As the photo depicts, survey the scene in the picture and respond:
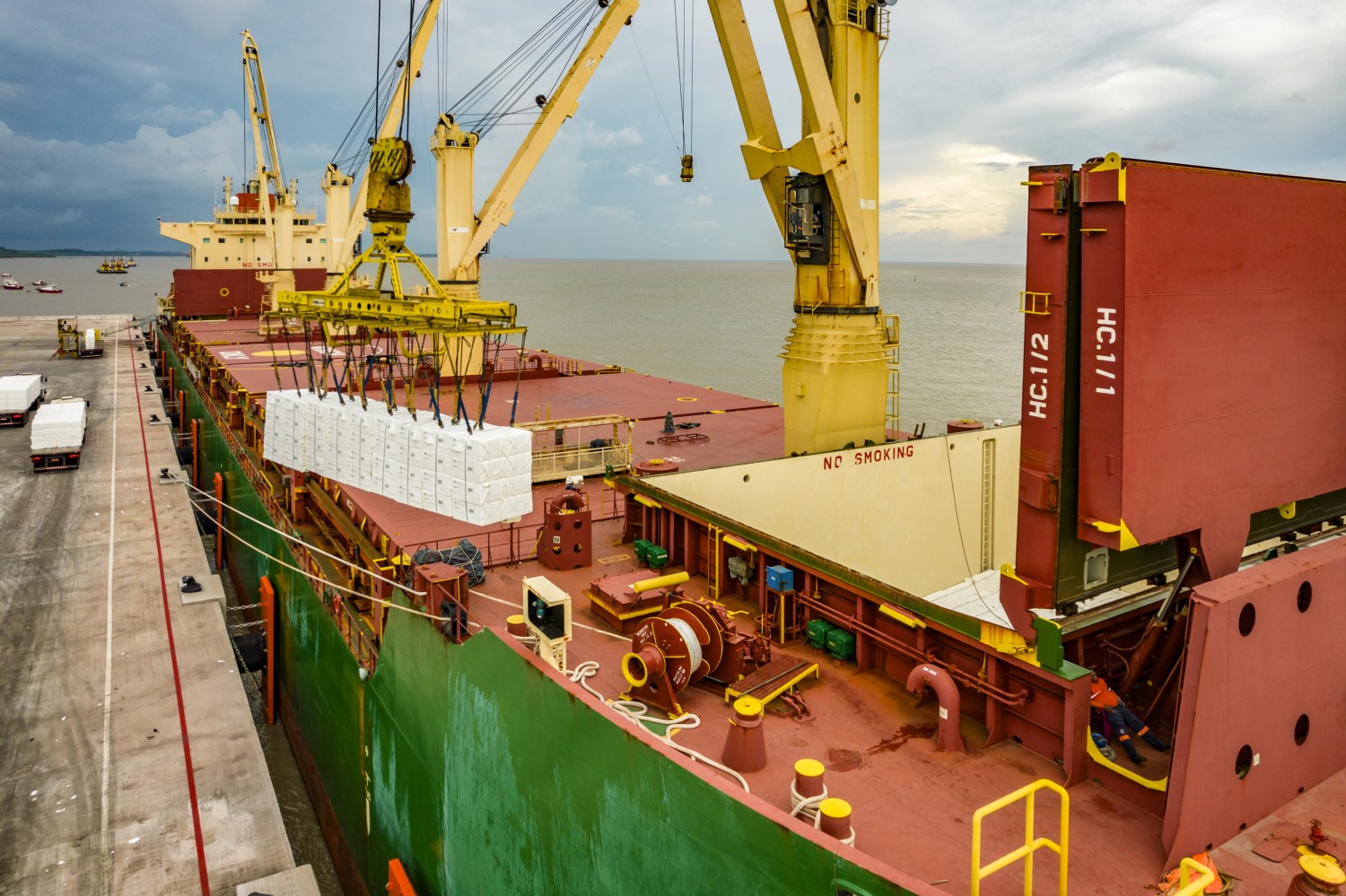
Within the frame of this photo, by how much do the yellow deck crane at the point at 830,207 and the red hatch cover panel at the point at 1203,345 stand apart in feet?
24.6

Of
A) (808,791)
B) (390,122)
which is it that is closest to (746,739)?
(808,791)

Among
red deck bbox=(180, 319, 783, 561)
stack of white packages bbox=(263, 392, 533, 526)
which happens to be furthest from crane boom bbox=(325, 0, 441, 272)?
stack of white packages bbox=(263, 392, 533, 526)

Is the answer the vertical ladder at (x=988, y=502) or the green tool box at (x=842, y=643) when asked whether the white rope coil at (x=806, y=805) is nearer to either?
the green tool box at (x=842, y=643)

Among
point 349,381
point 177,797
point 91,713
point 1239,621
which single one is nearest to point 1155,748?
point 1239,621

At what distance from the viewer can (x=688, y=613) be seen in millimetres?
8023

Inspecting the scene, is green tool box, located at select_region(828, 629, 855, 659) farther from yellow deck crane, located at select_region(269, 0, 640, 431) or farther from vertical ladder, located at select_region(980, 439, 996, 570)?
vertical ladder, located at select_region(980, 439, 996, 570)

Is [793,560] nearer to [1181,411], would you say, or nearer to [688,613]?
[688,613]

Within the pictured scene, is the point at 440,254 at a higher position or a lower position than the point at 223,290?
lower

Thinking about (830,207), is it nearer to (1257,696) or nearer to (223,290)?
(1257,696)

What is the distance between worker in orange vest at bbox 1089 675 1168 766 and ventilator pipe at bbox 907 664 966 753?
3.34 ft

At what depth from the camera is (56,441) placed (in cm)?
3291

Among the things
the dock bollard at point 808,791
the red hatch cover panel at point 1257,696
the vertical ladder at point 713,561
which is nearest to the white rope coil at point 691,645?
the dock bollard at point 808,791

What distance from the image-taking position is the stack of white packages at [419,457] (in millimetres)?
9641

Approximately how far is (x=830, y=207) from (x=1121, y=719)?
32.9 feet
